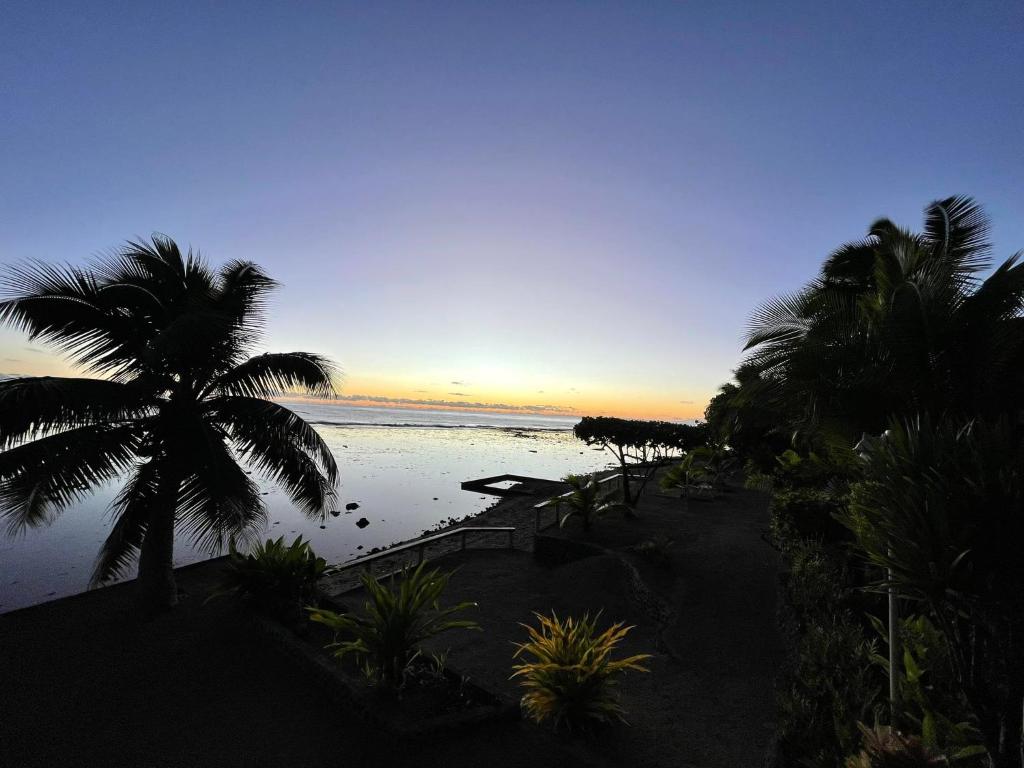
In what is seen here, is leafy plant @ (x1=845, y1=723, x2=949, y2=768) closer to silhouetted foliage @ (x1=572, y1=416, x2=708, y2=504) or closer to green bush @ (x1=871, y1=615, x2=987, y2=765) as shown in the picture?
green bush @ (x1=871, y1=615, x2=987, y2=765)

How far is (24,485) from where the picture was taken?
252 inches

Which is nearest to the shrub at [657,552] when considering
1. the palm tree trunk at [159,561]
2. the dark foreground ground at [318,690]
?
the dark foreground ground at [318,690]

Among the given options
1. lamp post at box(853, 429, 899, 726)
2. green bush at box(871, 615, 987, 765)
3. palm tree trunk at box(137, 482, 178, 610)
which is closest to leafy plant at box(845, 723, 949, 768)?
green bush at box(871, 615, 987, 765)

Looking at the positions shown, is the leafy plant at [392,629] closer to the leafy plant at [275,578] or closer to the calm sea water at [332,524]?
the leafy plant at [275,578]

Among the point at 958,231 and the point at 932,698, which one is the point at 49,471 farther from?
the point at 958,231

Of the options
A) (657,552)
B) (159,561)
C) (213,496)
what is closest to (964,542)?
(657,552)

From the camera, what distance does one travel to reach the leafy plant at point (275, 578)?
7.03m

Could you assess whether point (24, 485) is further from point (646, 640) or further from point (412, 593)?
point (646, 640)

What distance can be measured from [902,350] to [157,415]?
439 inches

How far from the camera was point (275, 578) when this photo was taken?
7109mm

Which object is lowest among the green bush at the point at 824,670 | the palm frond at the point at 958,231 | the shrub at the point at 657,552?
the shrub at the point at 657,552

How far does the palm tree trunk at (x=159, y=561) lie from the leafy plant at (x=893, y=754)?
8.73 meters

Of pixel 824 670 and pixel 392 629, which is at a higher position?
pixel 392 629

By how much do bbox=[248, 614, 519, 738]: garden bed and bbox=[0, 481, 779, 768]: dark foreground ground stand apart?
0.12m
